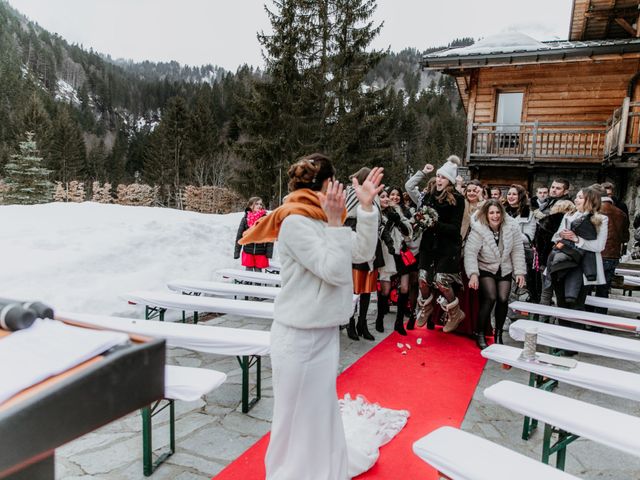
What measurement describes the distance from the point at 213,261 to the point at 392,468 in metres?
6.76

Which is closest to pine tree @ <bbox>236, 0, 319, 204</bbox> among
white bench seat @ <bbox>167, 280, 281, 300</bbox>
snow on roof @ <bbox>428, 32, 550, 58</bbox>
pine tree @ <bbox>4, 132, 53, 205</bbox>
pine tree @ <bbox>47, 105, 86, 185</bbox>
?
snow on roof @ <bbox>428, 32, 550, 58</bbox>

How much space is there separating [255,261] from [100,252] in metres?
2.73

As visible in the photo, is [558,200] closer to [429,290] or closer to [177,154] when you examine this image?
[429,290]

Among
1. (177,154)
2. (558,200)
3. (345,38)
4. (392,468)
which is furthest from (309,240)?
(177,154)

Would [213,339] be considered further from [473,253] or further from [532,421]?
[473,253]

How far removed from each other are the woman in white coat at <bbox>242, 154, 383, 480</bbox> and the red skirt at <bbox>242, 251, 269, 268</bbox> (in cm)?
579

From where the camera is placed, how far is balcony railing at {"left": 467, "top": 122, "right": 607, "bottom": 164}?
12945mm

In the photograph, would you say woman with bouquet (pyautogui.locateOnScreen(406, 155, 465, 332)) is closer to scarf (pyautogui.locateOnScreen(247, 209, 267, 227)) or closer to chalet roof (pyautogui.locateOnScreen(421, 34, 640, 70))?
scarf (pyautogui.locateOnScreen(247, 209, 267, 227))

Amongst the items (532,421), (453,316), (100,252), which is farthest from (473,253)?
(100,252)

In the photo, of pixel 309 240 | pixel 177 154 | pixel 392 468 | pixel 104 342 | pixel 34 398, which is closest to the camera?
pixel 34 398

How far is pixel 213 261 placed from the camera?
904cm

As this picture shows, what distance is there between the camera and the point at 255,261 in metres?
8.20

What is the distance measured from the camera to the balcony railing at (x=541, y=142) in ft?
42.5

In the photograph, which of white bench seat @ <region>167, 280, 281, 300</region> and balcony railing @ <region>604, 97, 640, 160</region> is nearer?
white bench seat @ <region>167, 280, 281, 300</region>
